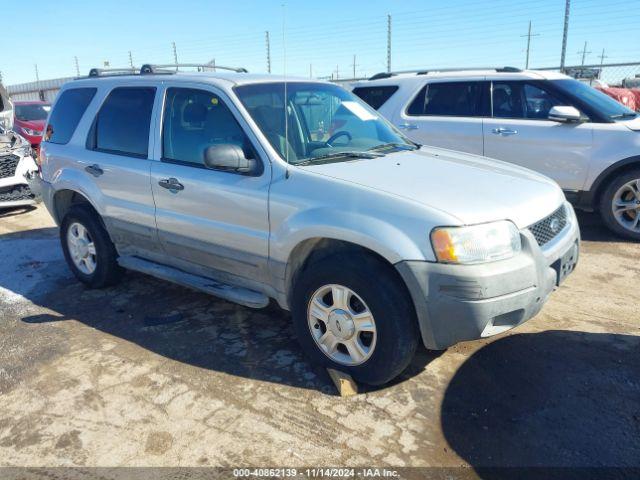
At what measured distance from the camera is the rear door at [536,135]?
595cm

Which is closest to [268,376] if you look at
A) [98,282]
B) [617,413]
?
[617,413]

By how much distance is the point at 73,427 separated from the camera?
293 cm

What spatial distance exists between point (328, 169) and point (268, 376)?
137cm

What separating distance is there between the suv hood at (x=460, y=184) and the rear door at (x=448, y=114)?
9.42 ft

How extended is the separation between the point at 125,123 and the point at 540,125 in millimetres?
4592

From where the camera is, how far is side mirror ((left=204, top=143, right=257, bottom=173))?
10.9ft

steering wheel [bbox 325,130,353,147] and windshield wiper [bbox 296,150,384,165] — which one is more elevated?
steering wheel [bbox 325,130,353,147]

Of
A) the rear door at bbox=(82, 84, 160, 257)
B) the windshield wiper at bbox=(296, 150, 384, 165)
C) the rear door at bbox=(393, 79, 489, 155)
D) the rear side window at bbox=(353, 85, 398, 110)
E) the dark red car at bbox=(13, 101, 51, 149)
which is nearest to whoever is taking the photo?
the windshield wiper at bbox=(296, 150, 384, 165)

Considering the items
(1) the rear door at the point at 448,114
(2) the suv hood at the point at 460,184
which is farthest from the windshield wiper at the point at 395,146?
(1) the rear door at the point at 448,114

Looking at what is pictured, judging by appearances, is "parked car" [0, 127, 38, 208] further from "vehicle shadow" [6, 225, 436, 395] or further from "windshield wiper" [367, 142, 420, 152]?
"windshield wiper" [367, 142, 420, 152]

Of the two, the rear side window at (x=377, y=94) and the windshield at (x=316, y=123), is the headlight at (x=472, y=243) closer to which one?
the windshield at (x=316, y=123)

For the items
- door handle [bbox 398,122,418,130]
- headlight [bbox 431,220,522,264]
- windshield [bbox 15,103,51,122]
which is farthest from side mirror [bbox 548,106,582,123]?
windshield [bbox 15,103,51,122]

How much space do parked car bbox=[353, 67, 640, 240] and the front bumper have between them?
3.59m

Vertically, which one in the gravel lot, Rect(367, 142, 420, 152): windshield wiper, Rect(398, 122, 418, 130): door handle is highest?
Rect(367, 142, 420, 152): windshield wiper
